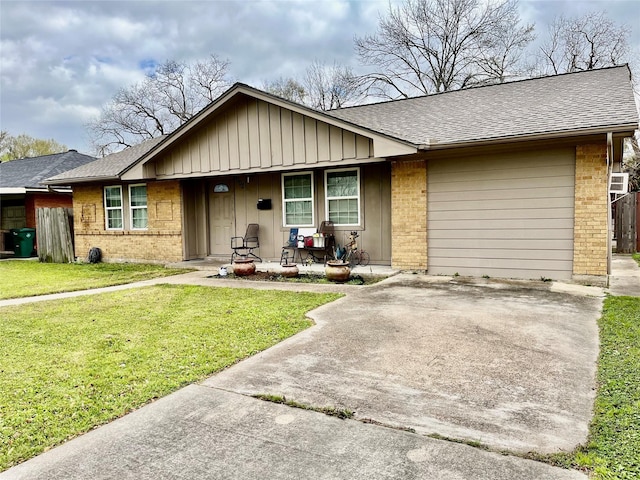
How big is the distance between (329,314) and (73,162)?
18.4 meters

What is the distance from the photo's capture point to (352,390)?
3154 mm

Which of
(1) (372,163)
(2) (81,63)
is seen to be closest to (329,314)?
(1) (372,163)

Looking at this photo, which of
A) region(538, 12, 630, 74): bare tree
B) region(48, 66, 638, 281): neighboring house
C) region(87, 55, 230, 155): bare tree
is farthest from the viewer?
region(87, 55, 230, 155): bare tree

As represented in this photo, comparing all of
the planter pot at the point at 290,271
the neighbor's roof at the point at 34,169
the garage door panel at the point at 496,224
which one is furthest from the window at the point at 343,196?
the neighbor's roof at the point at 34,169

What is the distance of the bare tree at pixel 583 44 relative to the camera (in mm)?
21500

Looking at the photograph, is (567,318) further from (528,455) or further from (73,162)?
(73,162)

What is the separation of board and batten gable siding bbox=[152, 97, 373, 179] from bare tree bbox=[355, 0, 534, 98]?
16.6 meters

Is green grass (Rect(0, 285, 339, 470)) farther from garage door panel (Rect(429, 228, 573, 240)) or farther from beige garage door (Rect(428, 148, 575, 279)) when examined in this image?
beige garage door (Rect(428, 148, 575, 279))

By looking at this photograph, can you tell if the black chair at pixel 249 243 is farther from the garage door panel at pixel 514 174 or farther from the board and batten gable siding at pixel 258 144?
the garage door panel at pixel 514 174

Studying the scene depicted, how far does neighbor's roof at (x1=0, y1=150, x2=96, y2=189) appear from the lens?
54.5 ft

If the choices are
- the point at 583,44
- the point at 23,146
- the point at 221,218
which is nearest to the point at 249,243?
the point at 221,218

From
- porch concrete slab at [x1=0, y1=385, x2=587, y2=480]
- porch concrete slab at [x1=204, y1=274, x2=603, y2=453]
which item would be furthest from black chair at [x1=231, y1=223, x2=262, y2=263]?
porch concrete slab at [x1=0, y1=385, x2=587, y2=480]

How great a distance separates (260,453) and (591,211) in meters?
6.92

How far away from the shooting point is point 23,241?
51.0 feet
